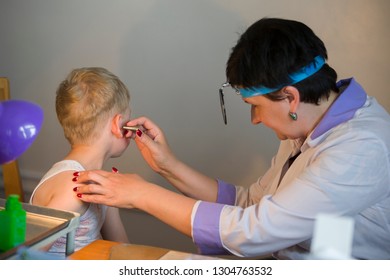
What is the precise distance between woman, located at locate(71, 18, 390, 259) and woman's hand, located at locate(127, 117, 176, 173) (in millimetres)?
238

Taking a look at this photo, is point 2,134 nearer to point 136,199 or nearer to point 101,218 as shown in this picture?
point 136,199

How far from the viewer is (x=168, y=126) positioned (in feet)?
5.19

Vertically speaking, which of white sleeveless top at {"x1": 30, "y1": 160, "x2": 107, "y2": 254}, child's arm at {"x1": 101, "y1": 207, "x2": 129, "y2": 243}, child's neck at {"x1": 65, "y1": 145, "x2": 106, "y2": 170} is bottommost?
child's arm at {"x1": 101, "y1": 207, "x2": 129, "y2": 243}

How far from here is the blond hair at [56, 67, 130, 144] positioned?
1.10 metres

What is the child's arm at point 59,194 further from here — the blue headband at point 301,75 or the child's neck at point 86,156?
the blue headband at point 301,75

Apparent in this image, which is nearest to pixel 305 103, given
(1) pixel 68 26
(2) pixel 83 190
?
(2) pixel 83 190

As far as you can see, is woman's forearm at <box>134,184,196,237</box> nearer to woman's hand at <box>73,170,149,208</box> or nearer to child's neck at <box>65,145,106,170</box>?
woman's hand at <box>73,170,149,208</box>

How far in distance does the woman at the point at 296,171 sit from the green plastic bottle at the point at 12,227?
0.98ft

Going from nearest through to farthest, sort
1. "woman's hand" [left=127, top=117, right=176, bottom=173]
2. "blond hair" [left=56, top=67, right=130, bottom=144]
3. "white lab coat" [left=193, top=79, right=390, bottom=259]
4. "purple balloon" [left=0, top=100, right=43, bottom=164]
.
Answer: "purple balloon" [left=0, top=100, right=43, bottom=164] < "white lab coat" [left=193, top=79, right=390, bottom=259] < "blond hair" [left=56, top=67, right=130, bottom=144] < "woman's hand" [left=127, top=117, right=176, bottom=173]

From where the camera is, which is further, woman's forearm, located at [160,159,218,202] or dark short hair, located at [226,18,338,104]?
woman's forearm, located at [160,159,218,202]

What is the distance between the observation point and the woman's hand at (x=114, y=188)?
96 cm

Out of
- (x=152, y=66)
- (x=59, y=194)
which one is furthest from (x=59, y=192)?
(x=152, y=66)

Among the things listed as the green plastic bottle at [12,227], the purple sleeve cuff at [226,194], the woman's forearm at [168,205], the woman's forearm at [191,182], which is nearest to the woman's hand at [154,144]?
the woman's forearm at [191,182]

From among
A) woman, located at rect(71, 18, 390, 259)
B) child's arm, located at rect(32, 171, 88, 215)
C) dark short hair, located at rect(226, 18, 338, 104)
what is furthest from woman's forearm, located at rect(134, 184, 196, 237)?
dark short hair, located at rect(226, 18, 338, 104)
